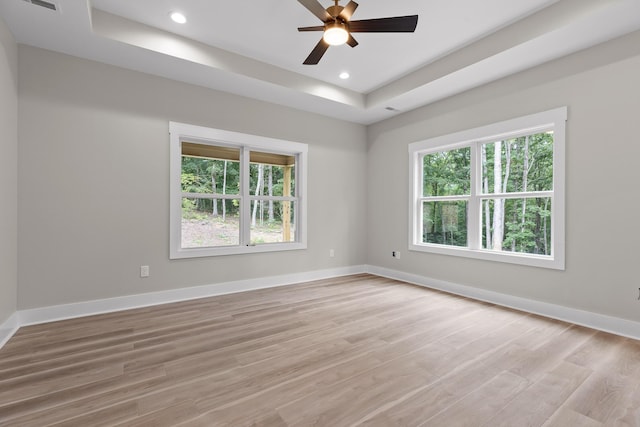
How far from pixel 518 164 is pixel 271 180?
3.37 metres

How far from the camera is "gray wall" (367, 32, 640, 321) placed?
2727 millimetres

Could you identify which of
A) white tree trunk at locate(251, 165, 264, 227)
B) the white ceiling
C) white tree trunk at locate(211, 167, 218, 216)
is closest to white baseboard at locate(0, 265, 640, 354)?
white tree trunk at locate(251, 165, 264, 227)

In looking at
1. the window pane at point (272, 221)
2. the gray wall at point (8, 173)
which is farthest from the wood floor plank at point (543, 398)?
the gray wall at point (8, 173)

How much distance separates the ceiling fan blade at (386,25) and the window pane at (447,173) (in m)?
2.35

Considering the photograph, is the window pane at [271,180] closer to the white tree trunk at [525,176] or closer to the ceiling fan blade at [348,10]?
the ceiling fan blade at [348,10]

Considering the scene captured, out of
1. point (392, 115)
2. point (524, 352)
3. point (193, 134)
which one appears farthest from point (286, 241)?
point (524, 352)

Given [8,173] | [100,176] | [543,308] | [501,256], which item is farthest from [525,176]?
[8,173]

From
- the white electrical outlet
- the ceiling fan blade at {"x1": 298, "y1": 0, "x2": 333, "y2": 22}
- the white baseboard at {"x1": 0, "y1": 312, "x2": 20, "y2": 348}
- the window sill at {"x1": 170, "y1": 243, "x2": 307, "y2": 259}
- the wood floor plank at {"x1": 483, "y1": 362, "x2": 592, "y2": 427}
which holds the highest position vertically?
the ceiling fan blade at {"x1": 298, "y1": 0, "x2": 333, "y2": 22}

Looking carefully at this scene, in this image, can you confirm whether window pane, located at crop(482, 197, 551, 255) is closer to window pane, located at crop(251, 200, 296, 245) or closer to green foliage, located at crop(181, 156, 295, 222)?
window pane, located at crop(251, 200, 296, 245)

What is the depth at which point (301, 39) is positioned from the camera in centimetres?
325

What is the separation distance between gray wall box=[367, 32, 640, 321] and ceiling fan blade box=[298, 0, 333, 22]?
2.54m

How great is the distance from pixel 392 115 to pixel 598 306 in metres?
3.65

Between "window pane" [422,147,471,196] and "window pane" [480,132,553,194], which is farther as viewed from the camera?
"window pane" [422,147,471,196]

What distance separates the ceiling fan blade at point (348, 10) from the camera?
7.42 ft
